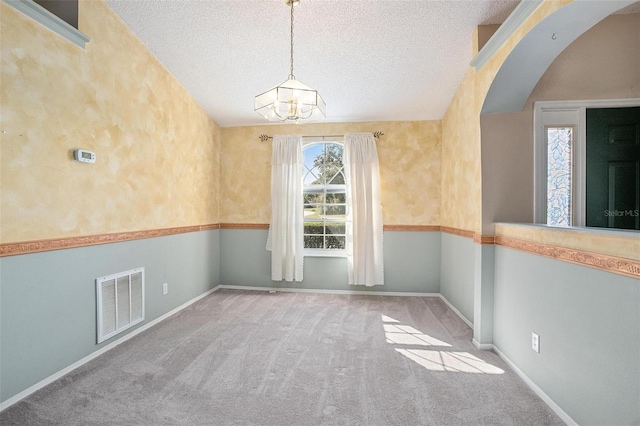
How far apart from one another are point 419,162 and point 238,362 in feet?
11.6

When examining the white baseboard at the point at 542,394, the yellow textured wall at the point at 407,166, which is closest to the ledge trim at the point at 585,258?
the white baseboard at the point at 542,394

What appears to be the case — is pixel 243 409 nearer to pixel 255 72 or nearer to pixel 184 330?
pixel 184 330

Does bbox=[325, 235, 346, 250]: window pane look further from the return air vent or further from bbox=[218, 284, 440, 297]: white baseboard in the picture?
the return air vent

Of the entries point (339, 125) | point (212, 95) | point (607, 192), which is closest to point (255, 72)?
point (212, 95)

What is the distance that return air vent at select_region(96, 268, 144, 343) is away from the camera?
2.80m

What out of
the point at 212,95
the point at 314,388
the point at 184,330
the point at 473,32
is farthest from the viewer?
the point at 212,95

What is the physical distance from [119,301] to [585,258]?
363 cm

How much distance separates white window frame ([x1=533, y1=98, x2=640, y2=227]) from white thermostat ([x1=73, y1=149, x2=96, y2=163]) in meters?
3.84

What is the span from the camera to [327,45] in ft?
10.6

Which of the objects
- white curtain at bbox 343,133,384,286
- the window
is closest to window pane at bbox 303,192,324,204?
the window

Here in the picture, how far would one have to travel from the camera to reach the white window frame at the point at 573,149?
9.39ft

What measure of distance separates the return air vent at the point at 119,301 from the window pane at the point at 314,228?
238 cm

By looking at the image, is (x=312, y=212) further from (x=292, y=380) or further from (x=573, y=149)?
(x=573, y=149)

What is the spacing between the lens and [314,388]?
2258 millimetres
